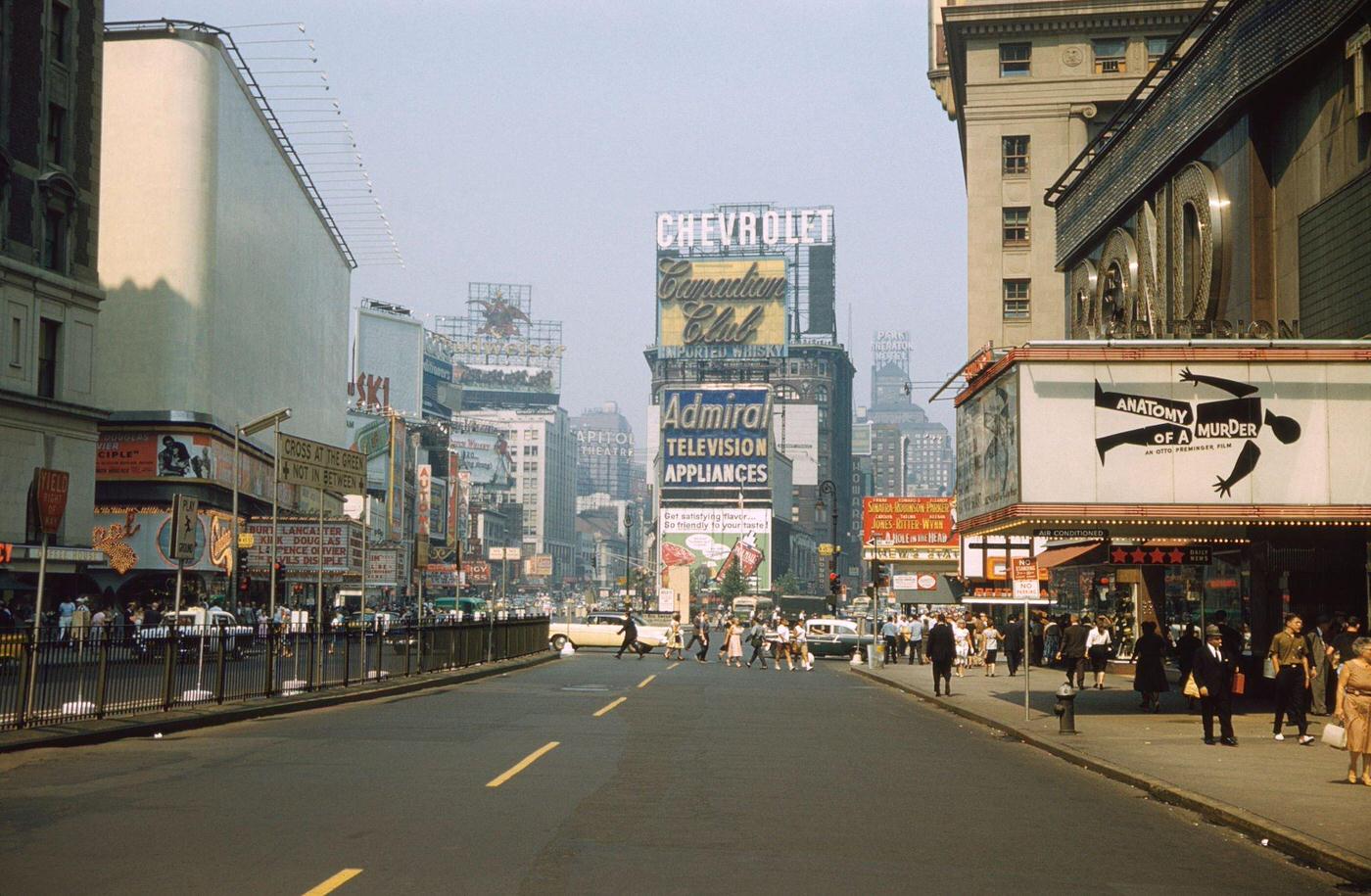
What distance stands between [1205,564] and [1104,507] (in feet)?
36.5

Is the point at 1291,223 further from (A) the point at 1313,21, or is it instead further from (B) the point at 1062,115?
(B) the point at 1062,115

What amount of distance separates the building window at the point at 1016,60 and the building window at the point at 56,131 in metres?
39.3

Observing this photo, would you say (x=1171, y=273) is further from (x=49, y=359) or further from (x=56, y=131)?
(x=56, y=131)

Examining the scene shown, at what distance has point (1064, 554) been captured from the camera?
42.0m

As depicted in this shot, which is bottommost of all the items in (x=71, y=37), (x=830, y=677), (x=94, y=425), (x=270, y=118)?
(x=830, y=677)

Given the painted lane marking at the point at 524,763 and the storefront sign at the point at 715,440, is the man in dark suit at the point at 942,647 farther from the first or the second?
the storefront sign at the point at 715,440

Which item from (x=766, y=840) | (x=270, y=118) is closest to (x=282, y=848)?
(x=766, y=840)

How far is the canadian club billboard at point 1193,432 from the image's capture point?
2400 cm

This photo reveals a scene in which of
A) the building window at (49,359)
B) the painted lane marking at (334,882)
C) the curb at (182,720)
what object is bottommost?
the curb at (182,720)

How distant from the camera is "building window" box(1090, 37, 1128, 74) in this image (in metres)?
65.4

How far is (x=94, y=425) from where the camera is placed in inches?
1923

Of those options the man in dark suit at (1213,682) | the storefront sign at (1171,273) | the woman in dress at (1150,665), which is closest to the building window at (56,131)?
the storefront sign at (1171,273)

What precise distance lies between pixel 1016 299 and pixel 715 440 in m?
125

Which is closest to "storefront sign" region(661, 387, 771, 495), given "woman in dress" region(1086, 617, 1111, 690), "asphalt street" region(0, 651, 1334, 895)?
"woman in dress" region(1086, 617, 1111, 690)
